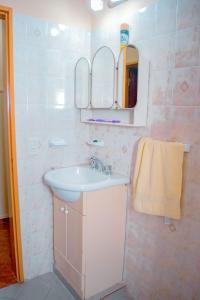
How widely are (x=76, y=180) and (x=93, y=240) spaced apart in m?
0.50

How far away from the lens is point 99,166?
6.44 feet

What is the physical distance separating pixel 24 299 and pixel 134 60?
74.9 inches

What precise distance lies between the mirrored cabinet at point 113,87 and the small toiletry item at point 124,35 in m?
0.05

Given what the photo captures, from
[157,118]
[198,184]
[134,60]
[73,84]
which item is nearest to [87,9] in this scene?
[73,84]

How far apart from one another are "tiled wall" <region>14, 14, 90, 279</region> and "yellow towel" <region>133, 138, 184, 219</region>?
0.77 meters

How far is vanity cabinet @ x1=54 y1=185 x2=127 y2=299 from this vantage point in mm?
1604

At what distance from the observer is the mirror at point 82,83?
195 centimetres

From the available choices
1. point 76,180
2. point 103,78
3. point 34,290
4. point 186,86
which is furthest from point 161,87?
point 34,290

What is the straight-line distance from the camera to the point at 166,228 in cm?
150

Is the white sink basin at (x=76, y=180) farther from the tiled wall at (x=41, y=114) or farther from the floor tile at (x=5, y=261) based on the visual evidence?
the floor tile at (x=5, y=261)

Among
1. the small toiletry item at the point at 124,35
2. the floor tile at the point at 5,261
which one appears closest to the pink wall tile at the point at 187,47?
the small toiletry item at the point at 124,35

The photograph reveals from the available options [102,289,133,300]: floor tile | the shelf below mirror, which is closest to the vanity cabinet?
[102,289,133,300]: floor tile

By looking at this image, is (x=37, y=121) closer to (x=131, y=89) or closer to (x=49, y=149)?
(x=49, y=149)

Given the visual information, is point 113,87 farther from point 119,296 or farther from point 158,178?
point 119,296
